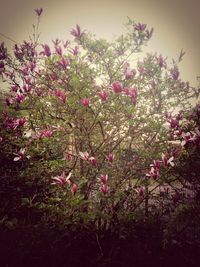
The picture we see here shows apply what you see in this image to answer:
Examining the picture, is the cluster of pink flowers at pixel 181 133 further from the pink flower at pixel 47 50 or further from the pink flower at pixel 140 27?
the pink flower at pixel 47 50

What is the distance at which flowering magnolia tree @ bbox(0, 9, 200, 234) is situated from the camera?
306 centimetres

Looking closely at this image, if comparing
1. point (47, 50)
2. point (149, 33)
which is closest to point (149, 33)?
point (149, 33)

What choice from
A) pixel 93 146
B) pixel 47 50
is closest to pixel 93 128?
pixel 93 146

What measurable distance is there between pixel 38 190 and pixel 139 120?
1513 mm

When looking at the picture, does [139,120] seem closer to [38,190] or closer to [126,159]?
[126,159]

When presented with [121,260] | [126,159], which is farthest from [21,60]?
[121,260]

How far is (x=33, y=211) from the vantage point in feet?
9.57

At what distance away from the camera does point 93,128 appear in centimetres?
390

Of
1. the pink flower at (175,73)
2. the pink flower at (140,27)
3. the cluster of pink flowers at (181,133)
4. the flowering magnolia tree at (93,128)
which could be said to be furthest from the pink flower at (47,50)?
the pink flower at (175,73)

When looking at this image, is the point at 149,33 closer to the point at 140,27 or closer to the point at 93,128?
the point at 140,27

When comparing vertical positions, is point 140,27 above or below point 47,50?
above

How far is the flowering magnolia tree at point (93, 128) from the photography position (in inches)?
121

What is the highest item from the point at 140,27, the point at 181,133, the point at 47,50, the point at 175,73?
the point at 140,27

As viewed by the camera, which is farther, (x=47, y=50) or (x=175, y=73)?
(x=175, y=73)
